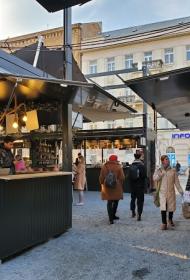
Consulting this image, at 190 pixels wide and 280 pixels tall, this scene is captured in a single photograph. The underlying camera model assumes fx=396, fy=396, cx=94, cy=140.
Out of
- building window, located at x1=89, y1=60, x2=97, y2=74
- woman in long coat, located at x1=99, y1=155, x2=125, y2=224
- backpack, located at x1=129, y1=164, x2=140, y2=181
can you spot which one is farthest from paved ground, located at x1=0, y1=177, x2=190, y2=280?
building window, located at x1=89, y1=60, x2=97, y2=74

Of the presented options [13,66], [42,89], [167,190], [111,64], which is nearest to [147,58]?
[111,64]

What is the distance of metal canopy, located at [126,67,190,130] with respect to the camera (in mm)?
6371

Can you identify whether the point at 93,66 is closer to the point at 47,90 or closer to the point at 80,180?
the point at 80,180

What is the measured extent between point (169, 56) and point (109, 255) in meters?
38.7

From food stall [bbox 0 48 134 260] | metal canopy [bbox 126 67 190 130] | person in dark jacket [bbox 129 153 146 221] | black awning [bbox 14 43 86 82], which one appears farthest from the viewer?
black awning [bbox 14 43 86 82]

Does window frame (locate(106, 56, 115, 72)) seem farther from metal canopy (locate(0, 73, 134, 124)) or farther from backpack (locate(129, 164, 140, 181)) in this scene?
backpack (locate(129, 164, 140, 181))

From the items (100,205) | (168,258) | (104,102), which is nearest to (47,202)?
(168,258)

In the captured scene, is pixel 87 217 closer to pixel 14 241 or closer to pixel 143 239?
pixel 143 239

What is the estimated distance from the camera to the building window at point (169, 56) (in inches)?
1670

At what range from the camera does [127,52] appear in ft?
144

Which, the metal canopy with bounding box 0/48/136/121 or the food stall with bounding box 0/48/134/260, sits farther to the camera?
the metal canopy with bounding box 0/48/136/121

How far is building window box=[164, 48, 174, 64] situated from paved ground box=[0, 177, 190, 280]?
116 feet

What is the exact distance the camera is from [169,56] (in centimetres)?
4262

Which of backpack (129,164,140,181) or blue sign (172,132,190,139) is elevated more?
blue sign (172,132,190,139)
